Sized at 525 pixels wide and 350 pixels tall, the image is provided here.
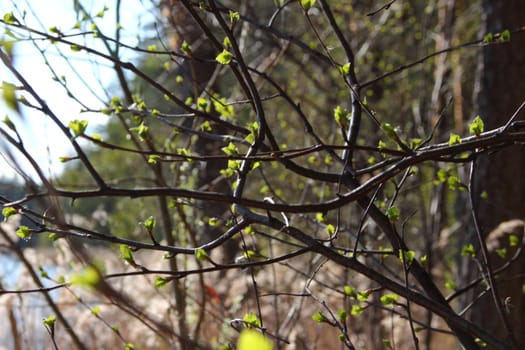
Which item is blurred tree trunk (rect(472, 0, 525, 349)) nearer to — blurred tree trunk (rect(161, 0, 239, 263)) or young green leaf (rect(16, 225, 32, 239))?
blurred tree trunk (rect(161, 0, 239, 263))

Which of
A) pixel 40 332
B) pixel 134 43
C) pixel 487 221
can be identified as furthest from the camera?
pixel 40 332

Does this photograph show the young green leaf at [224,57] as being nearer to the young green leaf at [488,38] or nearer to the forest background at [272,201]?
the forest background at [272,201]

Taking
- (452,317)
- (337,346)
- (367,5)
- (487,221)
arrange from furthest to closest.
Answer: (367,5), (337,346), (487,221), (452,317)

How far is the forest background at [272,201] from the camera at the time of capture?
4.62 feet

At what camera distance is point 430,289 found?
188 cm

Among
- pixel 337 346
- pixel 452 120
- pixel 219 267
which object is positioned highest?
pixel 452 120

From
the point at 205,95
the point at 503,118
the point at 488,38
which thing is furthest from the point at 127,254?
the point at 503,118

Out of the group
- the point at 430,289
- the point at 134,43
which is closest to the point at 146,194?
the point at 430,289

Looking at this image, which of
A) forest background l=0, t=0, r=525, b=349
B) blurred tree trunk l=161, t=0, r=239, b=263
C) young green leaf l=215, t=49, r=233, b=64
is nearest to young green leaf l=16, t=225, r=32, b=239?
forest background l=0, t=0, r=525, b=349

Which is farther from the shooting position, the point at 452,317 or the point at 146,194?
the point at 452,317

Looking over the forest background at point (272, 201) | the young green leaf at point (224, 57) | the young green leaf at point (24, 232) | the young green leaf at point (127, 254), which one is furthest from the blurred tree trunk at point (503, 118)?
the young green leaf at point (24, 232)

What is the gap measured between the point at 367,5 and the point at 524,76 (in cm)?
279

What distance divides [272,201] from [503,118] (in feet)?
8.23

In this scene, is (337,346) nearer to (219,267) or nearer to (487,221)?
(487,221)
